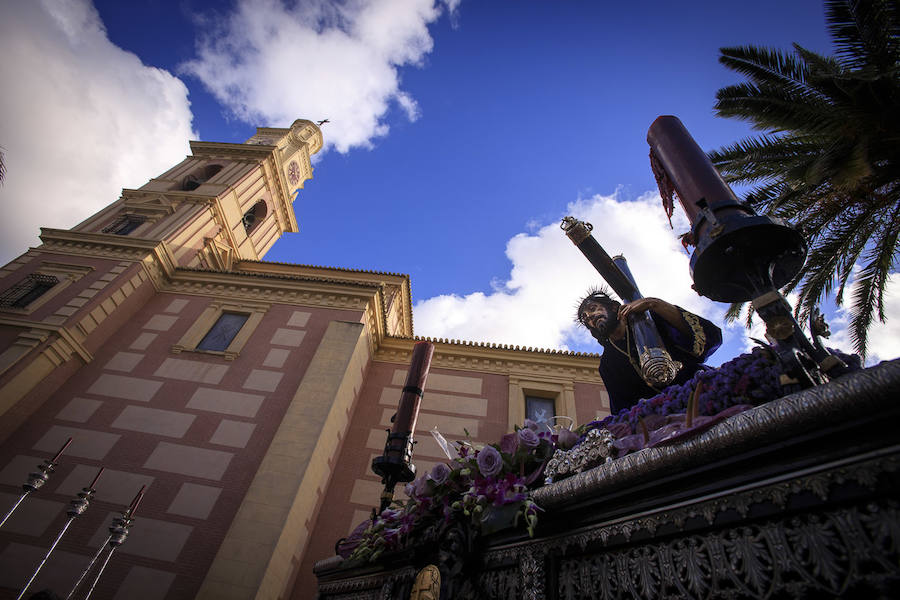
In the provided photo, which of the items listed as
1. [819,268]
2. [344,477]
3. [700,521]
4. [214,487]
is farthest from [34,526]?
[819,268]

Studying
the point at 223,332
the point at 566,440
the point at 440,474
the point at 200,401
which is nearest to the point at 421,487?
the point at 440,474

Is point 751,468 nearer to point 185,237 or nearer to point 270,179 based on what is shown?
point 185,237

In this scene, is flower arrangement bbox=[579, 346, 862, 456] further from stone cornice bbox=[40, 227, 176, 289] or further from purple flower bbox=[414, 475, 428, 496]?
stone cornice bbox=[40, 227, 176, 289]

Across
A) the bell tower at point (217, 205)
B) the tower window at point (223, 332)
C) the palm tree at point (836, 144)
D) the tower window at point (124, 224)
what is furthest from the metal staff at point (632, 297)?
the tower window at point (124, 224)

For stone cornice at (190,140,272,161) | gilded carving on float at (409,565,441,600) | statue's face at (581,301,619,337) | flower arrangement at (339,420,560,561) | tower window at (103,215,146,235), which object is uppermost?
stone cornice at (190,140,272,161)

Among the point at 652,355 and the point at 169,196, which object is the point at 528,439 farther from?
the point at 169,196

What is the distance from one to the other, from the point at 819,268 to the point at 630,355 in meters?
5.91

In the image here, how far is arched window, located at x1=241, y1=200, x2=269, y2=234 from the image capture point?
20169mm

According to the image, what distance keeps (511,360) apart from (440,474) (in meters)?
10.8

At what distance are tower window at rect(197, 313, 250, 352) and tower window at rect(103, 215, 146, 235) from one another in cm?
614

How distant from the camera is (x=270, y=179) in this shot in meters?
20.9

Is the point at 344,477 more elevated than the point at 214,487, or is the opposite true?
the point at 344,477

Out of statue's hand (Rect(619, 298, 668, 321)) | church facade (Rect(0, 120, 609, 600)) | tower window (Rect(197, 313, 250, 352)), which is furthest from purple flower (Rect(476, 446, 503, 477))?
tower window (Rect(197, 313, 250, 352))

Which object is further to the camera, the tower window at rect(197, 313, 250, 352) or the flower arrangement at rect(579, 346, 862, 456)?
the tower window at rect(197, 313, 250, 352)
